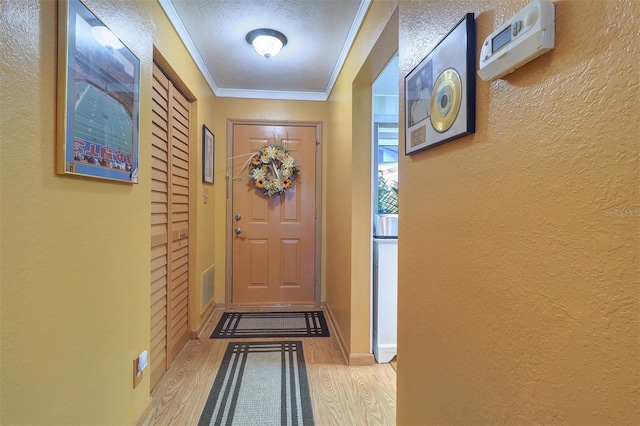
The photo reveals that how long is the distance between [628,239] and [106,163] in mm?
1463

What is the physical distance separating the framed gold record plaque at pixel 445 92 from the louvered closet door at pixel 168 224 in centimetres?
143

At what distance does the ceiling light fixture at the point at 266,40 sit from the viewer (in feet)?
6.79

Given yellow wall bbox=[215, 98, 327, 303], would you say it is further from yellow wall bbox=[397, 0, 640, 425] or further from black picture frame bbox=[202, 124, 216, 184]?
yellow wall bbox=[397, 0, 640, 425]

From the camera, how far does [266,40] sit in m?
2.09

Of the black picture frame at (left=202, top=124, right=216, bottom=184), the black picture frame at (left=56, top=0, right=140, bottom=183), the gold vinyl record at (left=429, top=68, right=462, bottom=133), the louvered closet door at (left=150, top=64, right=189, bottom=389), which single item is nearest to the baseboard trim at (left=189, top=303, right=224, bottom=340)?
the louvered closet door at (left=150, top=64, right=189, bottom=389)

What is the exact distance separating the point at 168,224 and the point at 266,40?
1.41 metres

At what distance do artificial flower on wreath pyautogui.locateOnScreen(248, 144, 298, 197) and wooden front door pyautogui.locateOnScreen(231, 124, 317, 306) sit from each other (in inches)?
3.1

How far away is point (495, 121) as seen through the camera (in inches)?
29.0

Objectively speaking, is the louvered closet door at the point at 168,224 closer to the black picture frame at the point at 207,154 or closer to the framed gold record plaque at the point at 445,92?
the black picture frame at the point at 207,154

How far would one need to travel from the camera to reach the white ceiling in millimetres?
1826

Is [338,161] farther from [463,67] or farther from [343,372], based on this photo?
[463,67]

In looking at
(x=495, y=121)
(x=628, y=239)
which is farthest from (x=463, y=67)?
(x=628, y=239)

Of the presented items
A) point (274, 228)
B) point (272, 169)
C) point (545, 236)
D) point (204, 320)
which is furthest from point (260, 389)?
point (272, 169)

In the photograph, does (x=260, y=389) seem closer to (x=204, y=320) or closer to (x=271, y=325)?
(x=271, y=325)
